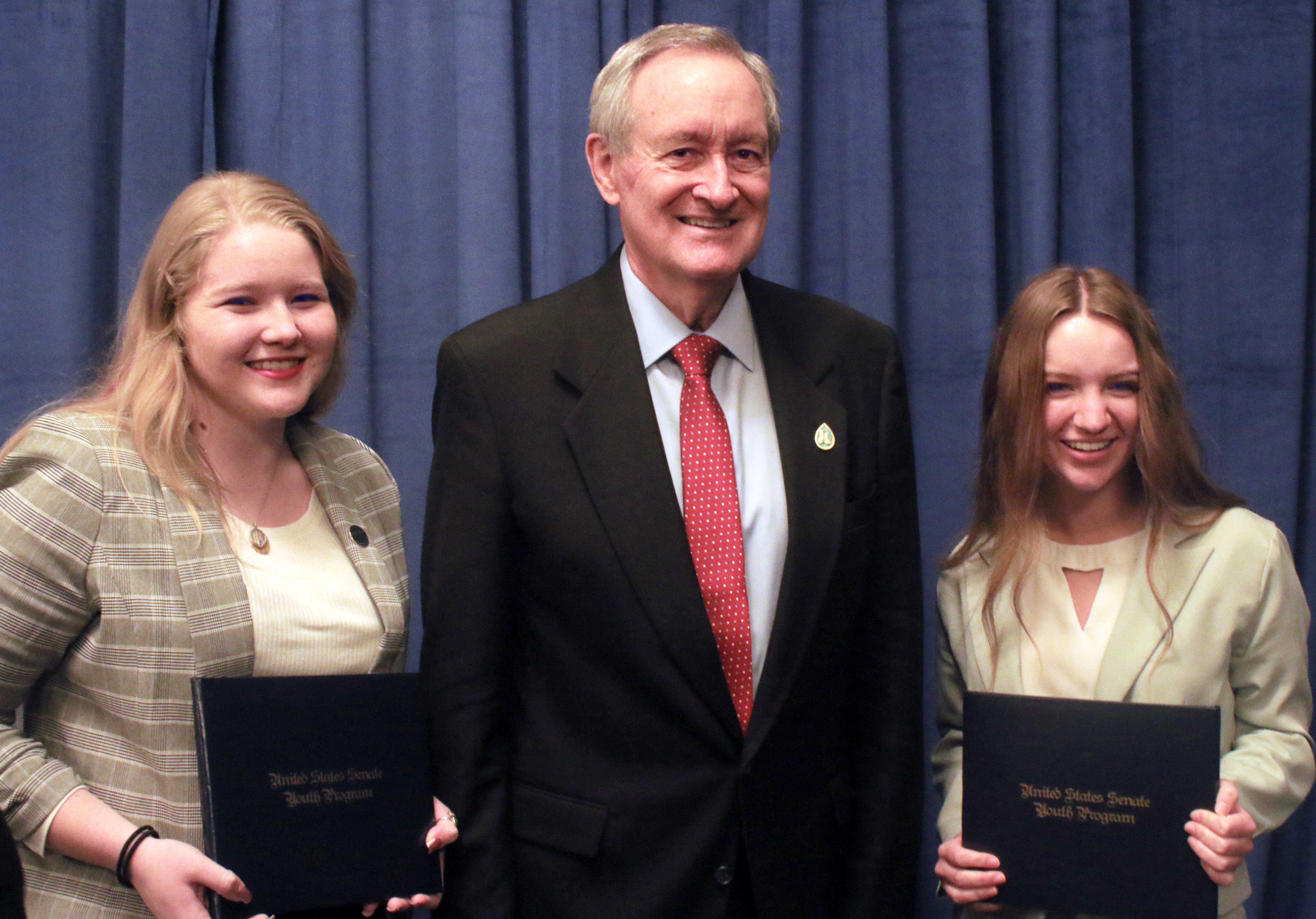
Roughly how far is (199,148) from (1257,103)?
8.32 feet

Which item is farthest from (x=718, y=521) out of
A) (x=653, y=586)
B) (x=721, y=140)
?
(x=721, y=140)

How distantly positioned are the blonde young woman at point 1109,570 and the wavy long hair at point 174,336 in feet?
3.96

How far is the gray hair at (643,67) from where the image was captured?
1.81 m

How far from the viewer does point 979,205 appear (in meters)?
2.92

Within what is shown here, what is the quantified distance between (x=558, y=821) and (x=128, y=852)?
1.83 feet

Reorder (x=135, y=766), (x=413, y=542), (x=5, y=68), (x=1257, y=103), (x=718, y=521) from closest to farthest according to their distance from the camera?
1. (x=135, y=766)
2. (x=718, y=521)
3. (x=5, y=68)
4. (x=413, y=542)
5. (x=1257, y=103)

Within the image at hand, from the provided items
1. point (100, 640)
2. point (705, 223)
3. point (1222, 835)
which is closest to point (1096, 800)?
point (1222, 835)

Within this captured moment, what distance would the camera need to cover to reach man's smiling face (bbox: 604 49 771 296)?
5.78 ft

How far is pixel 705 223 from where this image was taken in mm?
1776

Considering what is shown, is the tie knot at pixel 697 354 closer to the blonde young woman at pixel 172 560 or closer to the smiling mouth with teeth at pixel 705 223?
the smiling mouth with teeth at pixel 705 223

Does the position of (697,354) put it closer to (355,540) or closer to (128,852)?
(355,540)

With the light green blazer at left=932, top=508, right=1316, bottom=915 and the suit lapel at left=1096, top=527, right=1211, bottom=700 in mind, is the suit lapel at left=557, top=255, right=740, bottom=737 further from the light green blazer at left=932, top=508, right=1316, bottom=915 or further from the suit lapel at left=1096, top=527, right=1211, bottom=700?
the suit lapel at left=1096, top=527, right=1211, bottom=700

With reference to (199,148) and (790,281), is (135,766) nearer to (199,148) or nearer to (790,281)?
(199,148)

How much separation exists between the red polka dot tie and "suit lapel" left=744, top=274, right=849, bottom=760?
0.13 feet
